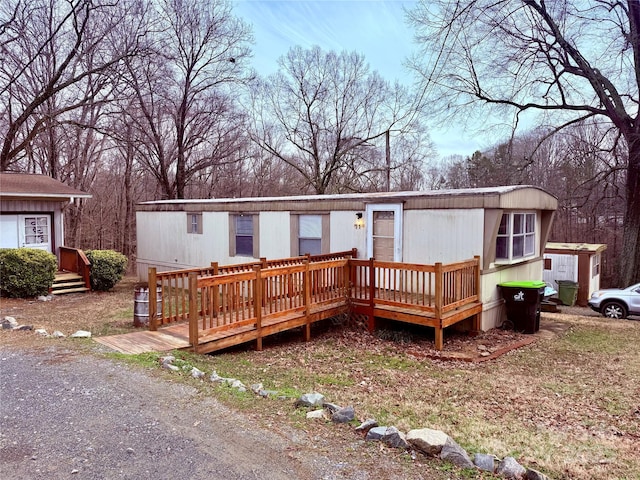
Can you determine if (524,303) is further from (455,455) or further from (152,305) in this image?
(152,305)

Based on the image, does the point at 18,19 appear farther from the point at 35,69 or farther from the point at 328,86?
the point at 328,86

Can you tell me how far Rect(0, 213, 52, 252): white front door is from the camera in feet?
37.7

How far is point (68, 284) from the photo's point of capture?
11625 millimetres

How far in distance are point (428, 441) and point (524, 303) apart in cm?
648

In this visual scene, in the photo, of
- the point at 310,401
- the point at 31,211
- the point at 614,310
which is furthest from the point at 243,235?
the point at 614,310

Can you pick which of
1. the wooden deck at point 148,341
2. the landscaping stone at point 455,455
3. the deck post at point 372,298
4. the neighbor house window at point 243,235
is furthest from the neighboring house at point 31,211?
the landscaping stone at point 455,455

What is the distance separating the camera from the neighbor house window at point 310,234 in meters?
10.4

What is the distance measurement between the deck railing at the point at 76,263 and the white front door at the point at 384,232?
7682mm

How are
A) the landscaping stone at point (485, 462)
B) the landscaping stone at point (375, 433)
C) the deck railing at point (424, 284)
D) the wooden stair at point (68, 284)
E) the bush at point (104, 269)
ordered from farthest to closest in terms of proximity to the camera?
the bush at point (104, 269) → the wooden stair at point (68, 284) → the deck railing at point (424, 284) → the landscaping stone at point (375, 433) → the landscaping stone at point (485, 462)

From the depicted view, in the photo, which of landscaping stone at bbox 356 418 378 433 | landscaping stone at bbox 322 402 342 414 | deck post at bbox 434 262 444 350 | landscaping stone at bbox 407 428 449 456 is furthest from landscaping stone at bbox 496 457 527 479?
deck post at bbox 434 262 444 350

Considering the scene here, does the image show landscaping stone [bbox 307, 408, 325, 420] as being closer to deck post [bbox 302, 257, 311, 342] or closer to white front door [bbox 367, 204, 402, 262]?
deck post [bbox 302, 257, 311, 342]

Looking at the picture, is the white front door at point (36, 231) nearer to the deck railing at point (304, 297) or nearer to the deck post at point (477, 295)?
the deck railing at point (304, 297)

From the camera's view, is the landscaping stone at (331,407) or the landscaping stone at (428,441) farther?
the landscaping stone at (331,407)

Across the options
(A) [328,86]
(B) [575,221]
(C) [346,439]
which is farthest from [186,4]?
(B) [575,221]
